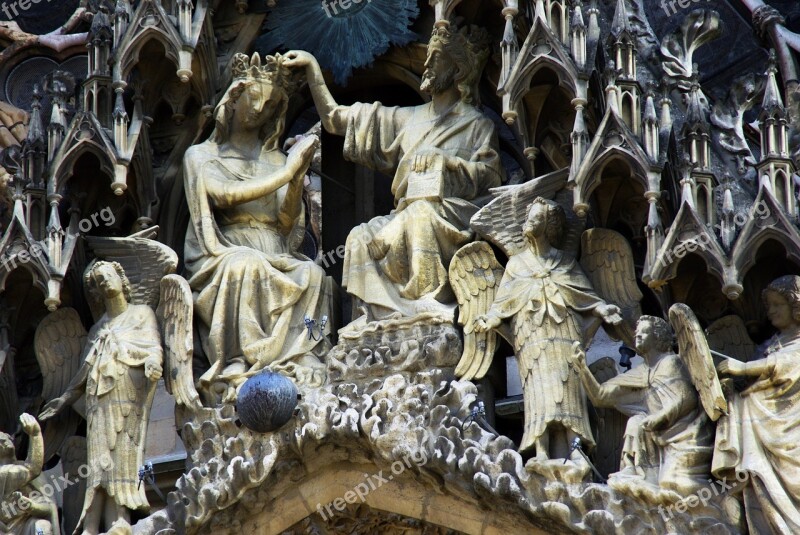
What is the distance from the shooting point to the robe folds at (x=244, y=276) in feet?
40.0

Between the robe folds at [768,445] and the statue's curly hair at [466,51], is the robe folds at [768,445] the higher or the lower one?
the lower one

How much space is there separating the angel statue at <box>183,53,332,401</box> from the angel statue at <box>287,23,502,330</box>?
0.84 ft

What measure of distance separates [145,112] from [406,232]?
6.26 ft

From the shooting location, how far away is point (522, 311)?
11.7 metres

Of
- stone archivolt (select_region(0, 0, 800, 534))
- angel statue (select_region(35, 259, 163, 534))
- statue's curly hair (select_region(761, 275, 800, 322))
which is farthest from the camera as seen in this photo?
angel statue (select_region(35, 259, 163, 534))

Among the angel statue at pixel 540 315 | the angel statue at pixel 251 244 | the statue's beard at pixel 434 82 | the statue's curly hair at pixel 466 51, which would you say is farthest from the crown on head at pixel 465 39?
the angel statue at pixel 540 315

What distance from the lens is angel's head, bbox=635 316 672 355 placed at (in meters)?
11.3

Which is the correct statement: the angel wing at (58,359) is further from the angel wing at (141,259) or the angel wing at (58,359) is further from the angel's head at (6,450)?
the angel's head at (6,450)

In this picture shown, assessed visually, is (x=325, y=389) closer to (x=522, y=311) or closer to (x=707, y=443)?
(x=522, y=311)

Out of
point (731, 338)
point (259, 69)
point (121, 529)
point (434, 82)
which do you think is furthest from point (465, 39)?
point (121, 529)

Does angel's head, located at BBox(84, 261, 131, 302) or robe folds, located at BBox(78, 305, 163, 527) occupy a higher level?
angel's head, located at BBox(84, 261, 131, 302)

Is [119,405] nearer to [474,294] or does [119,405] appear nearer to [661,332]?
[474,294]

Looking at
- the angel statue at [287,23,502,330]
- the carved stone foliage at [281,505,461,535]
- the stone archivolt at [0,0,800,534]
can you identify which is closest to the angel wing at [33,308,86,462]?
the stone archivolt at [0,0,800,534]

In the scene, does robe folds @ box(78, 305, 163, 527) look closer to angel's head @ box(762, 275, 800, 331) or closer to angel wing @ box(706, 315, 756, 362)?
angel wing @ box(706, 315, 756, 362)
